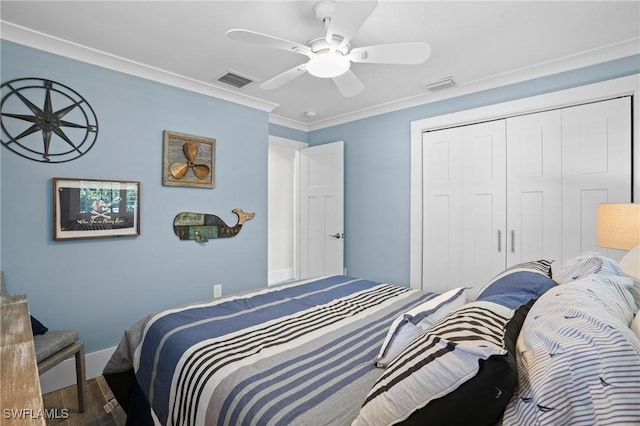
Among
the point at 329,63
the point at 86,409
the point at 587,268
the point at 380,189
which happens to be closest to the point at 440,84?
the point at 380,189

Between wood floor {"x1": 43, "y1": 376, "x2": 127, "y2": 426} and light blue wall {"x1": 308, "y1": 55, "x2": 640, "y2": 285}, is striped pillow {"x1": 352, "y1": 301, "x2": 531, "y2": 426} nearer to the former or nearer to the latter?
wood floor {"x1": 43, "y1": 376, "x2": 127, "y2": 426}

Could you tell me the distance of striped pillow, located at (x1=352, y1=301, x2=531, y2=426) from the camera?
69cm

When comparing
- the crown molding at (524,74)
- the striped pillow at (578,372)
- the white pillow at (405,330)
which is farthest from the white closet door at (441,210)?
the striped pillow at (578,372)

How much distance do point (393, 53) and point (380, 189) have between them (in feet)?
6.77

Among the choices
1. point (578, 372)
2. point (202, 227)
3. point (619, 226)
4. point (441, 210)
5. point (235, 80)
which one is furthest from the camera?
point (441, 210)

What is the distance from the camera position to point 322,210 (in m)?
4.23

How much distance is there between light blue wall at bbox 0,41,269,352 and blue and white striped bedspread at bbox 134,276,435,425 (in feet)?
3.91

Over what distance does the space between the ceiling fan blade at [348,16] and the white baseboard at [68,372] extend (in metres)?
2.79

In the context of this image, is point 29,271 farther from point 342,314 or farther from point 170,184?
point 342,314

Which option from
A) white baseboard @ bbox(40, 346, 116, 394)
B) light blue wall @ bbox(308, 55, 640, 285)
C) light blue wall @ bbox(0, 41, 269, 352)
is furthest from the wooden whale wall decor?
light blue wall @ bbox(308, 55, 640, 285)

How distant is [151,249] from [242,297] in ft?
4.05

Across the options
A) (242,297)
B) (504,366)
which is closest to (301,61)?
(242,297)

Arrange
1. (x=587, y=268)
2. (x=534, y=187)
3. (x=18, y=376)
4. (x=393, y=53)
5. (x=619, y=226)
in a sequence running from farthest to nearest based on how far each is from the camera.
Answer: (x=534, y=187)
(x=619, y=226)
(x=393, y=53)
(x=587, y=268)
(x=18, y=376)

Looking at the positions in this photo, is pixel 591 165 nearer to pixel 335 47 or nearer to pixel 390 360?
pixel 335 47
